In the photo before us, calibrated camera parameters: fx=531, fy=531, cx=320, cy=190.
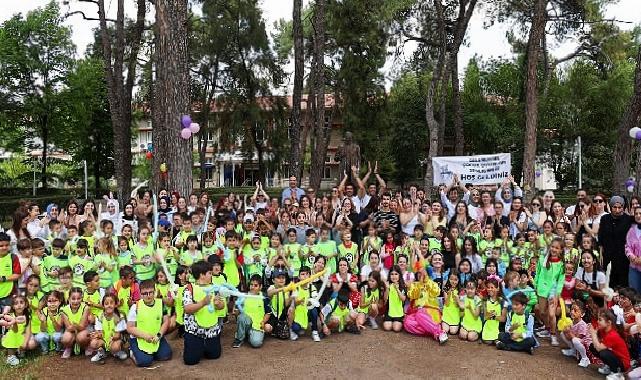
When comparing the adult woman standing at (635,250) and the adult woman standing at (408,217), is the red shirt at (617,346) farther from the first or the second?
the adult woman standing at (408,217)

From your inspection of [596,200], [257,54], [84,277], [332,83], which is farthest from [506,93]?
[84,277]

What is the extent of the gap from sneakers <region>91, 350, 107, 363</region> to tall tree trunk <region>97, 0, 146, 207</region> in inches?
419

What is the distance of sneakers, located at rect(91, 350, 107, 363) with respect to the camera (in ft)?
17.9

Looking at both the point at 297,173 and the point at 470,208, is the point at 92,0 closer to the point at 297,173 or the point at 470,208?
the point at 297,173

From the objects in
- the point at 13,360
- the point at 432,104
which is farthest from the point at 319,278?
the point at 432,104

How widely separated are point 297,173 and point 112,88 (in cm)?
599

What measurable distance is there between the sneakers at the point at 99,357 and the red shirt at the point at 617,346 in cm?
500

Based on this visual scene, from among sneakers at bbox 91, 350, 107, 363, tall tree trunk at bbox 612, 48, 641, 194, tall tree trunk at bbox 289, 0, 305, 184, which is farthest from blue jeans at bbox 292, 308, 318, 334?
tall tree trunk at bbox 289, 0, 305, 184

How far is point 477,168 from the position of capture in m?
11.9

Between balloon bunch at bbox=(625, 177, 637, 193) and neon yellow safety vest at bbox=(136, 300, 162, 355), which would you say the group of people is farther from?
balloon bunch at bbox=(625, 177, 637, 193)

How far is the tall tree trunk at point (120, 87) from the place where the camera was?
610 inches

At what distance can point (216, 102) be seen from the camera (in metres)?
25.4

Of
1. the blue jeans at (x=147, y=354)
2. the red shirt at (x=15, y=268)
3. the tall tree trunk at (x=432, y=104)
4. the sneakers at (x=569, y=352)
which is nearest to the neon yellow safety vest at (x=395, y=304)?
the sneakers at (x=569, y=352)

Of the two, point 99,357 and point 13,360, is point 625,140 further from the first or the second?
point 13,360
